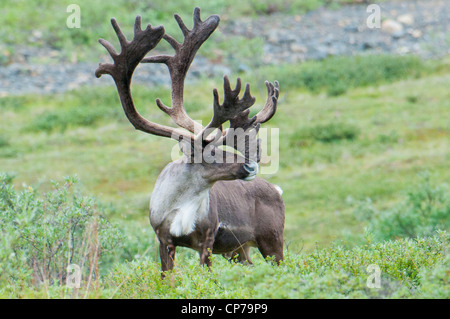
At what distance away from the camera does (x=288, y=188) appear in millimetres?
20203

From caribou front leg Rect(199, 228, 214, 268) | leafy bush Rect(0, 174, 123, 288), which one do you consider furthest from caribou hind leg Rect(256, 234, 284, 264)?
leafy bush Rect(0, 174, 123, 288)

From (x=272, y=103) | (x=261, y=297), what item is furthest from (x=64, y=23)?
(x=261, y=297)

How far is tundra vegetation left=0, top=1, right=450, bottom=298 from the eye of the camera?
6336 millimetres

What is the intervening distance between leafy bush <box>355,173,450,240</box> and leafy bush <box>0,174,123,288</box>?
27.3 ft

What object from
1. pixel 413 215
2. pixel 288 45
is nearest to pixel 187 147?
pixel 413 215

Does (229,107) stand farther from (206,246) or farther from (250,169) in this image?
(206,246)

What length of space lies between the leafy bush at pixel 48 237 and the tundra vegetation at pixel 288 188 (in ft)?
0.09

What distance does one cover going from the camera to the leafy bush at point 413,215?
1532cm

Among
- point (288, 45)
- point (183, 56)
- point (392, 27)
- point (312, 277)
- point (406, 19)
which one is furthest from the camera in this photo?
point (406, 19)

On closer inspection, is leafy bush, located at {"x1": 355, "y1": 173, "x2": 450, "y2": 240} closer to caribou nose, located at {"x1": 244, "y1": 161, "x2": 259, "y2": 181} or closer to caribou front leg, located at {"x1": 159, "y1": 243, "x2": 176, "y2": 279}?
caribou nose, located at {"x1": 244, "y1": 161, "x2": 259, "y2": 181}

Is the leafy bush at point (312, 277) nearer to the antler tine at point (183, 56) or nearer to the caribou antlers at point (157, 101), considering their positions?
the caribou antlers at point (157, 101)

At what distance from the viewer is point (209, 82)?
35094 mm

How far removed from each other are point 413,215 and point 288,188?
508 cm

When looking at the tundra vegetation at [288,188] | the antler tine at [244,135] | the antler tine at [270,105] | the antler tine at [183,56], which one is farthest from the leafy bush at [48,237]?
the antler tine at [270,105]
